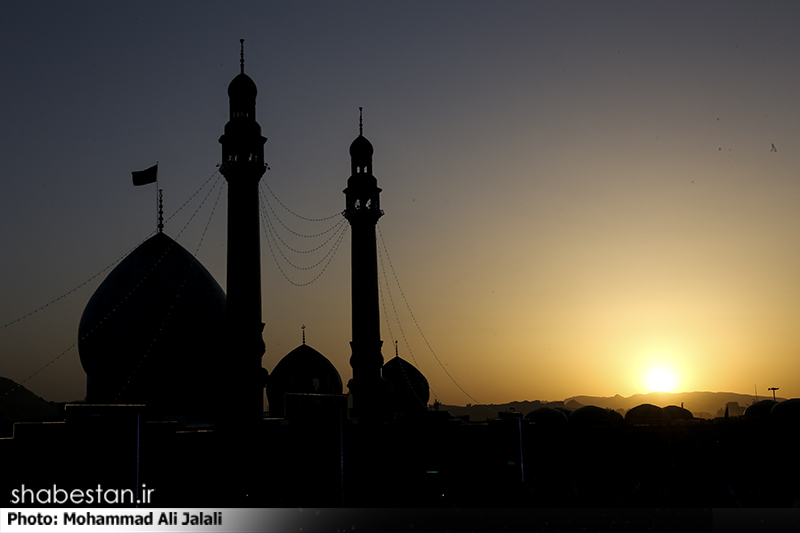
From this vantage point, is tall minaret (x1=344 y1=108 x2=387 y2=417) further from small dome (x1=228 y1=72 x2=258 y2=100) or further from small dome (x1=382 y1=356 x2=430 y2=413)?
small dome (x1=382 y1=356 x2=430 y2=413)

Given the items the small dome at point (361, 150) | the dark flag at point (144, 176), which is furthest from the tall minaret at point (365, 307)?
the dark flag at point (144, 176)

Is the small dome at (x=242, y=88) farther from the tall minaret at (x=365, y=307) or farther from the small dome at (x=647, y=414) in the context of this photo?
the small dome at (x=647, y=414)

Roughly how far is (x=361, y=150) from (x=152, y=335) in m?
13.4

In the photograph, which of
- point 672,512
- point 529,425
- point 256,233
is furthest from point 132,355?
point 672,512

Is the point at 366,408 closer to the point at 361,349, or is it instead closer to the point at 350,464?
the point at 361,349

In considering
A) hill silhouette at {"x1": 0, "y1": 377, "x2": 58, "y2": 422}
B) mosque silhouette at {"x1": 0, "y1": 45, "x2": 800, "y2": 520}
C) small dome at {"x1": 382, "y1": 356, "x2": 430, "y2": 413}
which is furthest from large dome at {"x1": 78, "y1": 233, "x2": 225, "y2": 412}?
hill silhouette at {"x1": 0, "y1": 377, "x2": 58, "y2": 422}

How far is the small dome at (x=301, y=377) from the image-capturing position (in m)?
38.8

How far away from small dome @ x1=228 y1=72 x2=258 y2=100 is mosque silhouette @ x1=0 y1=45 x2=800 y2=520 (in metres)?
0.07

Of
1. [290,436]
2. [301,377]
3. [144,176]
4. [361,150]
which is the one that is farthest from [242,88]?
[301,377]

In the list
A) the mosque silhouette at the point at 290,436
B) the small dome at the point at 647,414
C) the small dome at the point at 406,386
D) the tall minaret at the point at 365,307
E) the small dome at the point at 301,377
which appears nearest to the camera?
the mosque silhouette at the point at 290,436

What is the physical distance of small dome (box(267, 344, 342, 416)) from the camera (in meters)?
38.8

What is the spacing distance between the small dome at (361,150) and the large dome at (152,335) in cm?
1042

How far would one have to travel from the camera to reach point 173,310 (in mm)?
28484

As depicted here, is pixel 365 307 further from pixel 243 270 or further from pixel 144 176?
pixel 144 176
